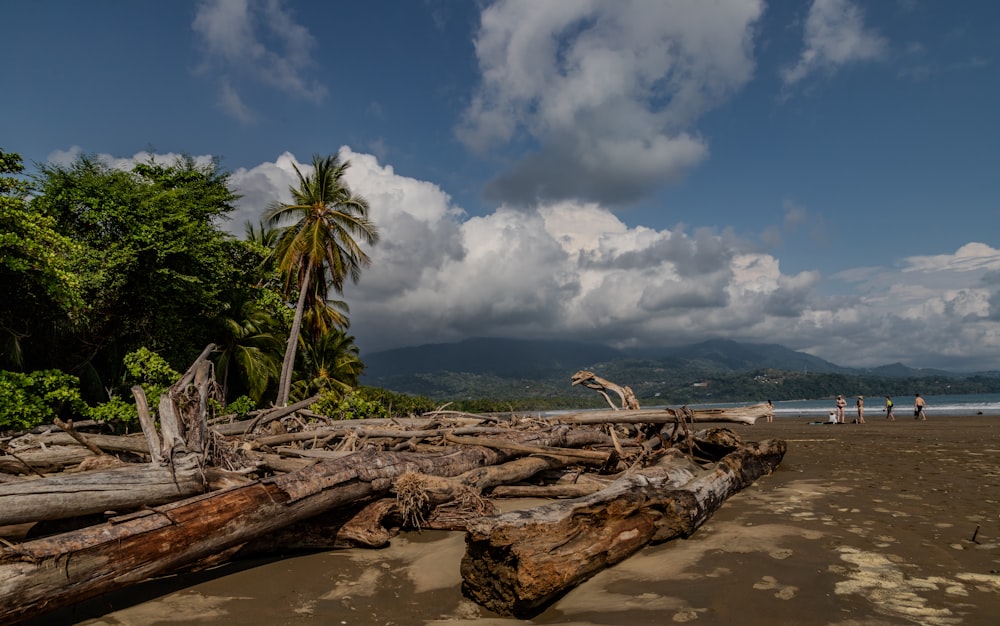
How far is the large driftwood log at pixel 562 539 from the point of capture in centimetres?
368

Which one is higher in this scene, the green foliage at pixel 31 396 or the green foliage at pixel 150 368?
the green foliage at pixel 150 368

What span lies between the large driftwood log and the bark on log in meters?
1.78

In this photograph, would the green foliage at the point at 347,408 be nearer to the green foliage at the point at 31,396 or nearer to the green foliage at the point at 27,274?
the green foliage at the point at 31,396

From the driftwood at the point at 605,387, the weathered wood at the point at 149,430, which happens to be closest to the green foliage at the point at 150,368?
the weathered wood at the point at 149,430

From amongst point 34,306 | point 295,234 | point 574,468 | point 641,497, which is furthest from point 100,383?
point 641,497

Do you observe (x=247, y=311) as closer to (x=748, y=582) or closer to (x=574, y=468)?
(x=574, y=468)

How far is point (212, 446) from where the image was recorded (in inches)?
231

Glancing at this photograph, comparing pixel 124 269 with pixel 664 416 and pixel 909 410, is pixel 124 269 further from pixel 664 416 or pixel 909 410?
pixel 909 410

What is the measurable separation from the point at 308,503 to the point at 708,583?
360 centimetres

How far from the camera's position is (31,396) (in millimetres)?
10938

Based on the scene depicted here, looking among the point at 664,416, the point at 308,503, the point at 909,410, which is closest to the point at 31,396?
the point at 308,503

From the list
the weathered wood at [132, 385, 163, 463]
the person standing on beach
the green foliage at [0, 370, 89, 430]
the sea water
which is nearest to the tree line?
the green foliage at [0, 370, 89, 430]

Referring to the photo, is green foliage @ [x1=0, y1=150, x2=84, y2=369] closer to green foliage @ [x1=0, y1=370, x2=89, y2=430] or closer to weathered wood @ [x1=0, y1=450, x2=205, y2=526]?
green foliage @ [x1=0, y1=370, x2=89, y2=430]

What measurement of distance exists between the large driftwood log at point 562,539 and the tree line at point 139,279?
453 inches
